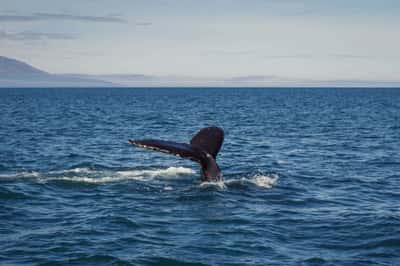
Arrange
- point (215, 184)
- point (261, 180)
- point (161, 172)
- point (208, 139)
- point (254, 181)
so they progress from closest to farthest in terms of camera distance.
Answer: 1. point (208, 139)
2. point (215, 184)
3. point (254, 181)
4. point (261, 180)
5. point (161, 172)

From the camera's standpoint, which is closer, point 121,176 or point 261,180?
point 261,180

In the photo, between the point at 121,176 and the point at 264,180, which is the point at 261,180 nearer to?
the point at 264,180

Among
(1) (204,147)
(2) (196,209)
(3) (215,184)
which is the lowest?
(2) (196,209)

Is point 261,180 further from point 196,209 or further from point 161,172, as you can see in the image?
point 196,209

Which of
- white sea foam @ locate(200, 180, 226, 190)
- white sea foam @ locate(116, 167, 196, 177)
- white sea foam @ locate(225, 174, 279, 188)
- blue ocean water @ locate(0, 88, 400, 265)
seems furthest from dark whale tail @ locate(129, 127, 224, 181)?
white sea foam @ locate(116, 167, 196, 177)

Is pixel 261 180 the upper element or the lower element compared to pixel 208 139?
lower

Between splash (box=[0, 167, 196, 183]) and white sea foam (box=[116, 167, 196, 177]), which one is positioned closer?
splash (box=[0, 167, 196, 183])

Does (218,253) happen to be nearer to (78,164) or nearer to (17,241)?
(17,241)

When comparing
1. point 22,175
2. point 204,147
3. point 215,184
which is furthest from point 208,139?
point 22,175

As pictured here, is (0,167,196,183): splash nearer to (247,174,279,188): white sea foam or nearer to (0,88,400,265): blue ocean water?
(0,88,400,265): blue ocean water

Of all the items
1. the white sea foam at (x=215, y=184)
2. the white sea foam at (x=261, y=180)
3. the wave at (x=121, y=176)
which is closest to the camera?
the white sea foam at (x=215, y=184)

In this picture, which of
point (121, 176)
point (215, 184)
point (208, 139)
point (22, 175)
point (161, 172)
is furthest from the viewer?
point (161, 172)

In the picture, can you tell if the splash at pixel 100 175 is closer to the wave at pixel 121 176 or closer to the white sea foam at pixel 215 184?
the wave at pixel 121 176

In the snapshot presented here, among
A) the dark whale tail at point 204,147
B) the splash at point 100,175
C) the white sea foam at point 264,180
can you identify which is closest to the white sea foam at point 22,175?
the splash at point 100,175
